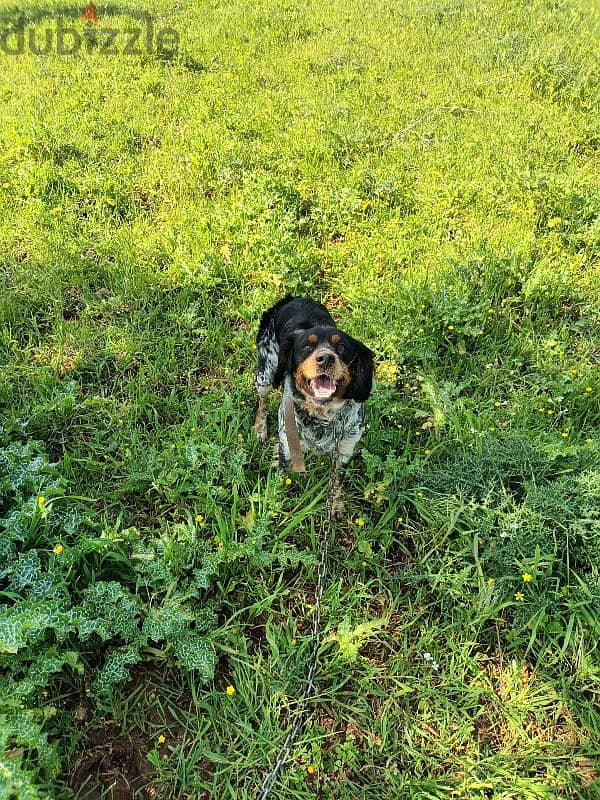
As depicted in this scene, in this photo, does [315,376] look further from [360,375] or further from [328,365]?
[360,375]

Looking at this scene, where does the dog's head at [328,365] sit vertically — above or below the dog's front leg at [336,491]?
above

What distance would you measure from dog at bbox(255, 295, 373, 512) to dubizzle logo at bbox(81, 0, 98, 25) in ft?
27.6

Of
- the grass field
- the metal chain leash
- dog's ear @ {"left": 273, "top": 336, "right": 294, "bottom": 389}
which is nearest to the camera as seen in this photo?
the metal chain leash

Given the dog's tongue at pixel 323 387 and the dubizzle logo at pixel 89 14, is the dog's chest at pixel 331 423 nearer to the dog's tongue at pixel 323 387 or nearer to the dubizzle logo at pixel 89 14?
the dog's tongue at pixel 323 387

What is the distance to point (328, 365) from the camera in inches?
113

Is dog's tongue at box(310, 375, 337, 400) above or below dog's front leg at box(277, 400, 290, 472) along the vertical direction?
above

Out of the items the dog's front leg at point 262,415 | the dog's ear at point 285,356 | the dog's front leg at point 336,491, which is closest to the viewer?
the dog's ear at point 285,356

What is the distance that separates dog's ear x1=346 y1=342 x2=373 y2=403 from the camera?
3051 mm

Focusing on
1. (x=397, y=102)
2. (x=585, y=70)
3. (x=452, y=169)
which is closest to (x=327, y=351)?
(x=452, y=169)

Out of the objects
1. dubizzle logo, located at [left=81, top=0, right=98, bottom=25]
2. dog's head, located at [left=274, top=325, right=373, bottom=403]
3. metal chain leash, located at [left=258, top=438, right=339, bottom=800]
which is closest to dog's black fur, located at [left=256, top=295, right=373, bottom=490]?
dog's head, located at [left=274, top=325, right=373, bottom=403]

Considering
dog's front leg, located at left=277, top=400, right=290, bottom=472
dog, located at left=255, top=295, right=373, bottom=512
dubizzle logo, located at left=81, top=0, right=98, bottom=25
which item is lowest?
dog's front leg, located at left=277, top=400, right=290, bottom=472

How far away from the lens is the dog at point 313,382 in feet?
9.82

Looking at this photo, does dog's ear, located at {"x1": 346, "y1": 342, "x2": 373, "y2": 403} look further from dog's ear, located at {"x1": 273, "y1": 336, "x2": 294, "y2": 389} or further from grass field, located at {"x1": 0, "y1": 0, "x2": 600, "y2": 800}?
grass field, located at {"x1": 0, "y1": 0, "x2": 600, "y2": 800}

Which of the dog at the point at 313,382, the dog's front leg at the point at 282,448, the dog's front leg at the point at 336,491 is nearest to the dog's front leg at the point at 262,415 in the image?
the dog at the point at 313,382
